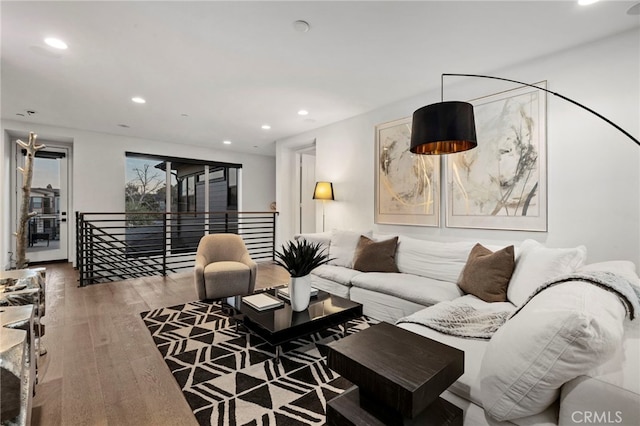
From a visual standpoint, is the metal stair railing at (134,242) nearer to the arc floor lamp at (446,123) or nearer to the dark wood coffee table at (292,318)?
the dark wood coffee table at (292,318)

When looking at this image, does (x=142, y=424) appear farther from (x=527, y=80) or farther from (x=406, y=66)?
(x=527, y=80)

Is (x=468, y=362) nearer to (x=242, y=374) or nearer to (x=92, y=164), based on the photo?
(x=242, y=374)

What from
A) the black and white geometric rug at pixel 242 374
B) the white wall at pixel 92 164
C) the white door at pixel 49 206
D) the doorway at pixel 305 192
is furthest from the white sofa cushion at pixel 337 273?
the white door at pixel 49 206

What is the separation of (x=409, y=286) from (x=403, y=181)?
5.22 ft

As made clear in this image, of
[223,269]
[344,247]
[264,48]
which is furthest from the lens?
[344,247]

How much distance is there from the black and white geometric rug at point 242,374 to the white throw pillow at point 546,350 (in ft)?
3.17

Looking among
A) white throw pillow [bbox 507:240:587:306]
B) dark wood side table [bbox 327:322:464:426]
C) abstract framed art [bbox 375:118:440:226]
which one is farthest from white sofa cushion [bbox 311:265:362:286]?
dark wood side table [bbox 327:322:464:426]

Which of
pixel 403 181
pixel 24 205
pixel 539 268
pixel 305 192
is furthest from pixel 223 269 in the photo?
pixel 539 268

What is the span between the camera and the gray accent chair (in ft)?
11.1

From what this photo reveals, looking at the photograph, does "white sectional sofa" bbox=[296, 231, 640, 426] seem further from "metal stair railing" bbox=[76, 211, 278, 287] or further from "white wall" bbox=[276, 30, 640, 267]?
"metal stair railing" bbox=[76, 211, 278, 287]

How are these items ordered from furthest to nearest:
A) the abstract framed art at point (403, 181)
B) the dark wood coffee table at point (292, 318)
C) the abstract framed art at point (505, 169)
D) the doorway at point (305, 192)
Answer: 1. the doorway at point (305, 192)
2. the abstract framed art at point (403, 181)
3. the abstract framed art at point (505, 169)
4. the dark wood coffee table at point (292, 318)

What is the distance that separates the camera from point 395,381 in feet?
3.10

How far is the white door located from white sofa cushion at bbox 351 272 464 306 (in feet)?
20.3

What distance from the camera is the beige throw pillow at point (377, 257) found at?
3.24m
